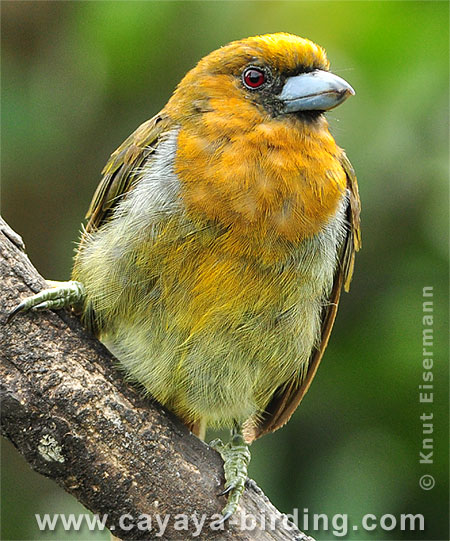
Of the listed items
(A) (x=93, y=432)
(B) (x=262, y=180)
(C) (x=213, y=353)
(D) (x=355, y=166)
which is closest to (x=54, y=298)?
(A) (x=93, y=432)

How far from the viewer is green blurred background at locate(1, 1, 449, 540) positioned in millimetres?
3281

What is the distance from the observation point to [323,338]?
311cm

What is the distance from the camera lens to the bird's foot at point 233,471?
2666 mm

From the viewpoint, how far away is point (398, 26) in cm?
352

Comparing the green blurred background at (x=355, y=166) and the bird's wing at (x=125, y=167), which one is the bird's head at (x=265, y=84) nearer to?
the bird's wing at (x=125, y=167)

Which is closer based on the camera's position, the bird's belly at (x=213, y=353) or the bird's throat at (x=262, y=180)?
the bird's throat at (x=262, y=180)

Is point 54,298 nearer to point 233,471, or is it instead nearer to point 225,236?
point 225,236

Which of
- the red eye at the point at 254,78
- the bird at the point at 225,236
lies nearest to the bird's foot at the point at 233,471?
the bird at the point at 225,236

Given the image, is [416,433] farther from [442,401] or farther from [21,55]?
[21,55]

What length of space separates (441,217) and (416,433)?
821 millimetres

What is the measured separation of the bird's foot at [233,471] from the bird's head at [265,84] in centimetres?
107

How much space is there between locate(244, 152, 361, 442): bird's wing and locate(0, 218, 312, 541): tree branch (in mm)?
558

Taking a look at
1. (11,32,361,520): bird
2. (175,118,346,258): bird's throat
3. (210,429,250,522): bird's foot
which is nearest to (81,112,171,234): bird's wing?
(11,32,361,520): bird

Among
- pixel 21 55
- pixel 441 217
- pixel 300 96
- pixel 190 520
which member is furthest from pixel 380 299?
pixel 21 55
